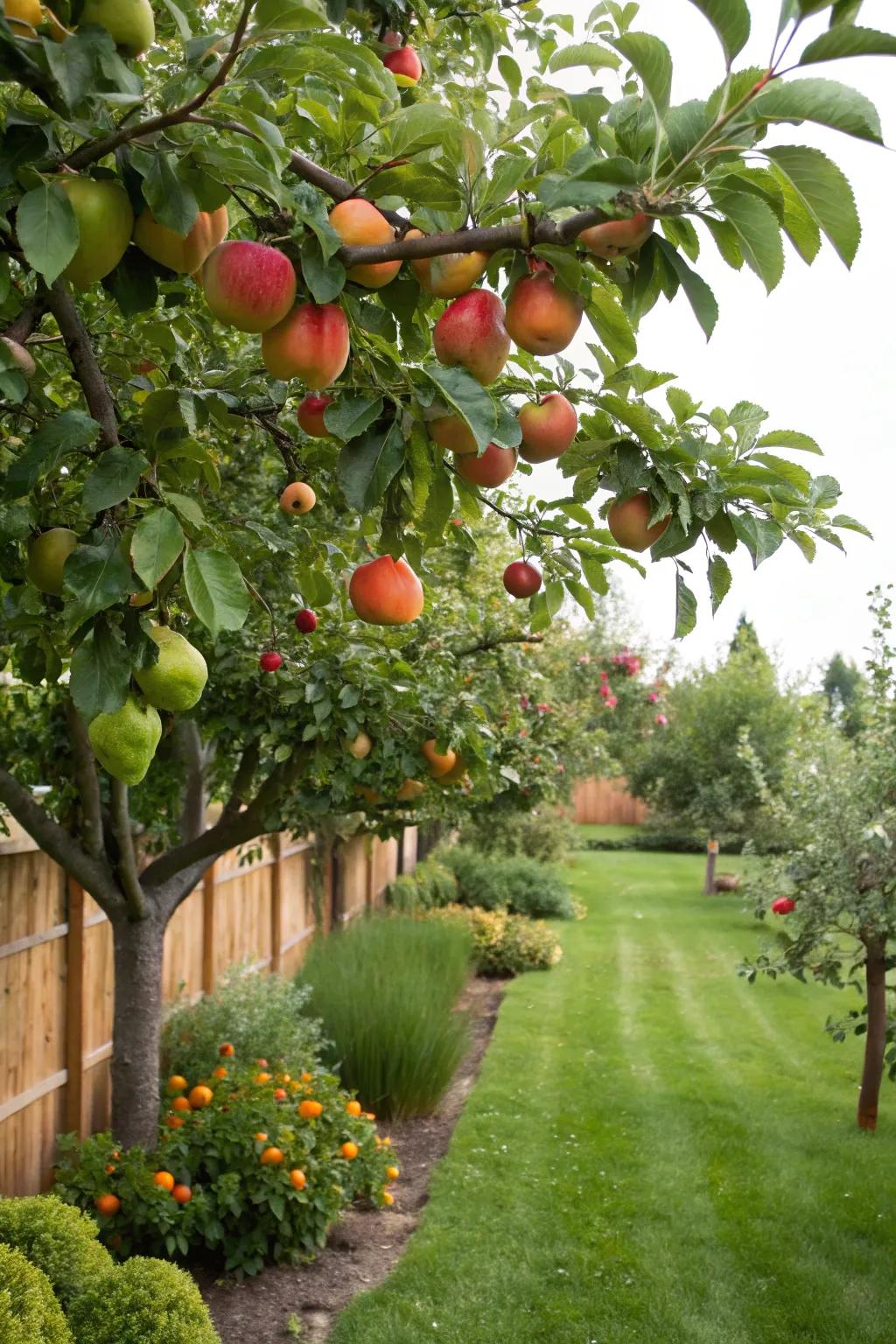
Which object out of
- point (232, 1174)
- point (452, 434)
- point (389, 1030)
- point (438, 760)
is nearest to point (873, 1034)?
point (389, 1030)

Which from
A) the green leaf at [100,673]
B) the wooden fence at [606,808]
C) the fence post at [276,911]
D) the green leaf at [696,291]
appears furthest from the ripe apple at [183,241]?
the wooden fence at [606,808]

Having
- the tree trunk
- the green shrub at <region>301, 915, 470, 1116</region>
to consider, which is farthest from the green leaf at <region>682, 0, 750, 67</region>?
the green shrub at <region>301, 915, 470, 1116</region>

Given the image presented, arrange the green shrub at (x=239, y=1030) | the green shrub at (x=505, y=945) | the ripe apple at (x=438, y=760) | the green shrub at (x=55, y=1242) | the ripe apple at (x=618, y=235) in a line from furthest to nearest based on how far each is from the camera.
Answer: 1. the green shrub at (x=505, y=945)
2. the green shrub at (x=239, y=1030)
3. the ripe apple at (x=438, y=760)
4. the green shrub at (x=55, y=1242)
5. the ripe apple at (x=618, y=235)

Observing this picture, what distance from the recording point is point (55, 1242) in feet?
9.33

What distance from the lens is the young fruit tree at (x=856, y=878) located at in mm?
5633

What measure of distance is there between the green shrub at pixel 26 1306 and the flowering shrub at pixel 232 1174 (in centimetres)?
160

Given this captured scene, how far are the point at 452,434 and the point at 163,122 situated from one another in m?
0.49

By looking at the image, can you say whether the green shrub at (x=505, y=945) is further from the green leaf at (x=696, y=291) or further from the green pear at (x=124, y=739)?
the green leaf at (x=696, y=291)

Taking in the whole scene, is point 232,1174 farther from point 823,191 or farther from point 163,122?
point 823,191

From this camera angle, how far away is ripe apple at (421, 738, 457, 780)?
374 centimetres

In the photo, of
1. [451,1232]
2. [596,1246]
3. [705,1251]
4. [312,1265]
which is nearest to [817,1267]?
[705,1251]

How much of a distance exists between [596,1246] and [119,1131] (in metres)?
2.13

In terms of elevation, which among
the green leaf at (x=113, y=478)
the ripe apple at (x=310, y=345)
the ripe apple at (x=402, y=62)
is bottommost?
the green leaf at (x=113, y=478)

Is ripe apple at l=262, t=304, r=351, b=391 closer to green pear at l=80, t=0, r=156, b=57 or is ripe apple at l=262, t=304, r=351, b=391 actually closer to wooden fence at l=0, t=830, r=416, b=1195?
green pear at l=80, t=0, r=156, b=57
